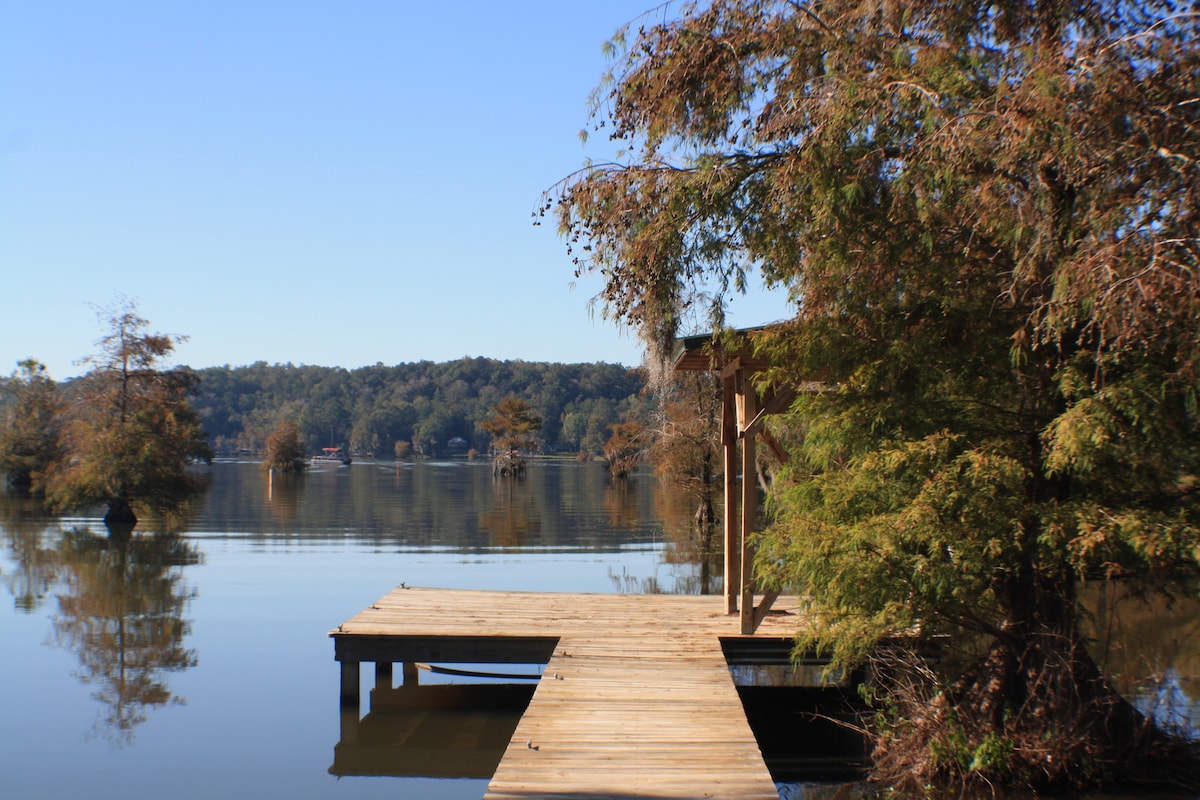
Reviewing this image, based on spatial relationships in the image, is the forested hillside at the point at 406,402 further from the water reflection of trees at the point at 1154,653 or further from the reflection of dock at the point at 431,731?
the reflection of dock at the point at 431,731

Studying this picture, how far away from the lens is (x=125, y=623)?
14.5 metres

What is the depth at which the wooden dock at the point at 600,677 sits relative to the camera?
5699mm

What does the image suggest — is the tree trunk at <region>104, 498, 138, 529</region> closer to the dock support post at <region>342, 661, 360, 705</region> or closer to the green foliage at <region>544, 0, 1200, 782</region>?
the dock support post at <region>342, 661, 360, 705</region>

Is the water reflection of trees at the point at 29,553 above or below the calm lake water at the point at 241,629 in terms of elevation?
above

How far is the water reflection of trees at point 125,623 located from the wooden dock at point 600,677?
91.7 inches

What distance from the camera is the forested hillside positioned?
11912 cm

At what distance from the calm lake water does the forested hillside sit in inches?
3200

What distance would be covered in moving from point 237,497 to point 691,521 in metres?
20.9

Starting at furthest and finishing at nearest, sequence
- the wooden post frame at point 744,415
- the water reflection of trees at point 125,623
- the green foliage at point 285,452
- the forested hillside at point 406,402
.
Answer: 1. the forested hillside at point 406,402
2. the green foliage at point 285,452
3. the water reflection of trees at point 125,623
4. the wooden post frame at point 744,415

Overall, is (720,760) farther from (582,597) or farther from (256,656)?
(256,656)

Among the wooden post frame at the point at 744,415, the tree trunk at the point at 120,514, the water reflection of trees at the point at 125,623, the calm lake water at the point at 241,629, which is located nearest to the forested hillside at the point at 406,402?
the tree trunk at the point at 120,514

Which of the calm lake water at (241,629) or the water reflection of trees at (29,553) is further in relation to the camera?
the water reflection of trees at (29,553)

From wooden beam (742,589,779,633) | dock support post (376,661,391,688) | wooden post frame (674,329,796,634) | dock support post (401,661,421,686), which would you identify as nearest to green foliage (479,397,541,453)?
dock support post (401,661,421,686)

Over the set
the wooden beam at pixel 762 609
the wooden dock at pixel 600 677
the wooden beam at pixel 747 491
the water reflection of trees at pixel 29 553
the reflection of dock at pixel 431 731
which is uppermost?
the wooden beam at pixel 747 491
